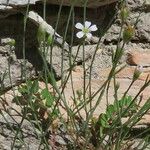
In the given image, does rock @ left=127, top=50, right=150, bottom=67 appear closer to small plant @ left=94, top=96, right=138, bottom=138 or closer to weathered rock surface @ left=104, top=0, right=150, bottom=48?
weathered rock surface @ left=104, top=0, right=150, bottom=48

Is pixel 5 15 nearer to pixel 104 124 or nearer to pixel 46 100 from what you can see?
pixel 46 100

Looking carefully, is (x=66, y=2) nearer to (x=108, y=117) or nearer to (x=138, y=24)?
(x=138, y=24)

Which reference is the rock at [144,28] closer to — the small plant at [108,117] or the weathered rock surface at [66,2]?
the weathered rock surface at [66,2]

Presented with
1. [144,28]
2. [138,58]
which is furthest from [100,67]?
[144,28]

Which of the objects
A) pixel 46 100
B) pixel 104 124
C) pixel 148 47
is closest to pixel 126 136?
pixel 104 124

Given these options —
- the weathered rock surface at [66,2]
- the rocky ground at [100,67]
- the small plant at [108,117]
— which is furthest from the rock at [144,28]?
the small plant at [108,117]

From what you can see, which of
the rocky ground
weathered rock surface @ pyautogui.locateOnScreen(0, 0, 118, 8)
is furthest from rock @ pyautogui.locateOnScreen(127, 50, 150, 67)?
weathered rock surface @ pyautogui.locateOnScreen(0, 0, 118, 8)

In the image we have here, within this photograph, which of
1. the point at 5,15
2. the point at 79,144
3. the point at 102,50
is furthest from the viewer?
the point at 102,50

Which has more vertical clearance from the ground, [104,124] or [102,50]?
[102,50]

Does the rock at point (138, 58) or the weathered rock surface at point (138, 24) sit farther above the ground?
the weathered rock surface at point (138, 24)

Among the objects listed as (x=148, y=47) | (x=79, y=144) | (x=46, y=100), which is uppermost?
(x=148, y=47)

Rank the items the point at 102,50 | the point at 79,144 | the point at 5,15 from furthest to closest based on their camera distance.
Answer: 1. the point at 102,50
2. the point at 5,15
3. the point at 79,144
